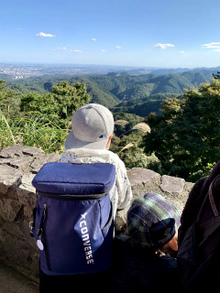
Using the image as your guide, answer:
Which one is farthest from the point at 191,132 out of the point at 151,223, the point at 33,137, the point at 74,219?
the point at 74,219

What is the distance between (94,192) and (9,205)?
1.19 meters

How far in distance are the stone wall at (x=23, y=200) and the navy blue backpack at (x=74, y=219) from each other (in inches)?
25.2

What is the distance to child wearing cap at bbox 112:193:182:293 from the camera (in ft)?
2.94

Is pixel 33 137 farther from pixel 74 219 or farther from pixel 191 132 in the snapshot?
pixel 191 132

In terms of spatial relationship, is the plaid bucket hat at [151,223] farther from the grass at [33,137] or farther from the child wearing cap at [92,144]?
→ the grass at [33,137]

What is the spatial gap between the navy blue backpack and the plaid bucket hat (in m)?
0.12

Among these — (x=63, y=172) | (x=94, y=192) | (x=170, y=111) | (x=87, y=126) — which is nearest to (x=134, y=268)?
(x=94, y=192)

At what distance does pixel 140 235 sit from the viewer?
3.40 feet

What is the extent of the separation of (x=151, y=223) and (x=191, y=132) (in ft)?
40.4

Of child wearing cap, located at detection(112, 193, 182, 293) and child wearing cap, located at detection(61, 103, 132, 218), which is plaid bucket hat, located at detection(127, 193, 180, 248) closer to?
child wearing cap, located at detection(112, 193, 182, 293)

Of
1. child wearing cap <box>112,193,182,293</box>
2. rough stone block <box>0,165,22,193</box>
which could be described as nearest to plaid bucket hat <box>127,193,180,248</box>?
child wearing cap <box>112,193,182,293</box>

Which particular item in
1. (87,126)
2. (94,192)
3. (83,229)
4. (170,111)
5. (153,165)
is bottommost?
(153,165)

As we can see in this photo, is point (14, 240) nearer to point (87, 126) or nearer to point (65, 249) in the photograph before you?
point (65, 249)

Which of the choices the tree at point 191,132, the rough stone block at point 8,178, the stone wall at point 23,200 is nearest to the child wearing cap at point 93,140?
the stone wall at point 23,200
